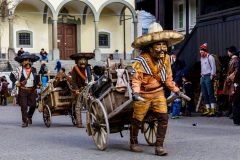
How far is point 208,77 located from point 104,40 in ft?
92.1

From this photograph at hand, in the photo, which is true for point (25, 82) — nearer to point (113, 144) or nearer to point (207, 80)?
point (113, 144)

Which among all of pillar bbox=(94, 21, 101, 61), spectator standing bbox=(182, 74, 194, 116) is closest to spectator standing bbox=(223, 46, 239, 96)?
spectator standing bbox=(182, 74, 194, 116)

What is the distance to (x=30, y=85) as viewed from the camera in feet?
48.7

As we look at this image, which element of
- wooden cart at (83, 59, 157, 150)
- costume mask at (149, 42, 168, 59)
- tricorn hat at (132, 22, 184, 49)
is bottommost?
wooden cart at (83, 59, 157, 150)

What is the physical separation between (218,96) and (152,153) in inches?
335

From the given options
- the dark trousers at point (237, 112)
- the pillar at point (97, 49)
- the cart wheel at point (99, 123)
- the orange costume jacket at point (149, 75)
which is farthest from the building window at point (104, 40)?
the orange costume jacket at point (149, 75)

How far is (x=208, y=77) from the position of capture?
16578 millimetres

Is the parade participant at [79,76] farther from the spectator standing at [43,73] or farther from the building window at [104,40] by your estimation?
the building window at [104,40]

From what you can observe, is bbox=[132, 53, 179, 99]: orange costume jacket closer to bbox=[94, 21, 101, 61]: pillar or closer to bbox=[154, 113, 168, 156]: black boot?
bbox=[154, 113, 168, 156]: black boot

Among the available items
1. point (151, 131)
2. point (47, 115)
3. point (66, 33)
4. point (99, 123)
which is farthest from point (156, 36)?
point (66, 33)

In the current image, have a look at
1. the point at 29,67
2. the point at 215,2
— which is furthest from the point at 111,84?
the point at 215,2

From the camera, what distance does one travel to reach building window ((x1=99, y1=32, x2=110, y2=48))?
4400 centimetres

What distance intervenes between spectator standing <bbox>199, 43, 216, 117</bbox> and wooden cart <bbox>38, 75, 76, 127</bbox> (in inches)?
169

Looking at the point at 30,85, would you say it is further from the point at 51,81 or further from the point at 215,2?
the point at 215,2
